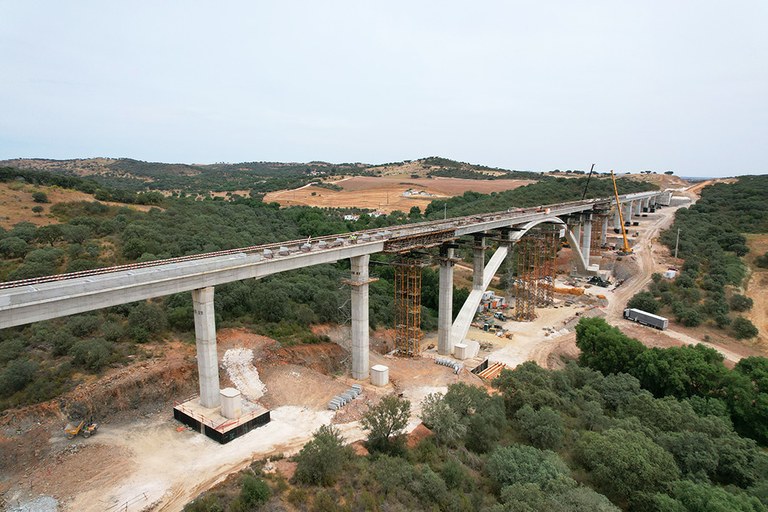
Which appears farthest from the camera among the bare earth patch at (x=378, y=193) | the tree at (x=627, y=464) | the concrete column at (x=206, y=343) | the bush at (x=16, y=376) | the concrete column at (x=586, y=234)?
the bare earth patch at (x=378, y=193)

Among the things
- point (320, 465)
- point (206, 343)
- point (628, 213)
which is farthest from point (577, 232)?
point (320, 465)

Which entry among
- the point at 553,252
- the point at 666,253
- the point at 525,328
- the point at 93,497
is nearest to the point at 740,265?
the point at 666,253

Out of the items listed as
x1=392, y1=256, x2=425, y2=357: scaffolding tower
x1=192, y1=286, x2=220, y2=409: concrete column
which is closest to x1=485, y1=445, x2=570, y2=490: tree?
x1=192, y1=286, x2=220, y2=409: concrete column

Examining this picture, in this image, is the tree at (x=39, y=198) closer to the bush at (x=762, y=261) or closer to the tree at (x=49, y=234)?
the tree at (x=49, y=234)

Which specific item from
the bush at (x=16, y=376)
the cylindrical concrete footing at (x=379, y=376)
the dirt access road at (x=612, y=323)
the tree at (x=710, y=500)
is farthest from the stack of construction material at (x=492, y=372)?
the bush at (x=16, y=376)

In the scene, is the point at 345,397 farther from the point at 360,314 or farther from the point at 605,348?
the point at 605,348

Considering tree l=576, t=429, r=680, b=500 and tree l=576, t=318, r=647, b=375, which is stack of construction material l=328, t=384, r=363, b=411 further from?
tree l=576, t=318, r=647, b=375
